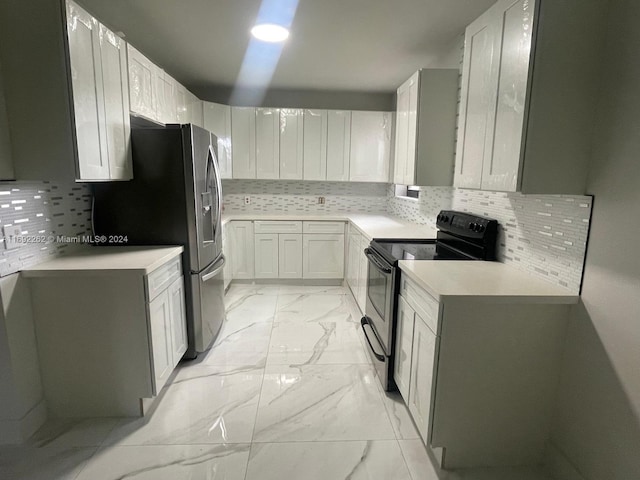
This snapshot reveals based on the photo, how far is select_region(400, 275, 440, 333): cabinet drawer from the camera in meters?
1.54

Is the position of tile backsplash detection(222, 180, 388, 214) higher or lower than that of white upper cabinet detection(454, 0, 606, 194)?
lower

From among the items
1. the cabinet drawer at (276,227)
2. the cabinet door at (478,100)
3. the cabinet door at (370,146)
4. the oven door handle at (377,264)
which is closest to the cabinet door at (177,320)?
the oven door handle at (377,264)

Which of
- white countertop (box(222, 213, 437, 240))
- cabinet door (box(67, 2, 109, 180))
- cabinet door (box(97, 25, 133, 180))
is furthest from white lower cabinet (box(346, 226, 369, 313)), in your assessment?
cabinet door (box(67, 2, 109, 180))

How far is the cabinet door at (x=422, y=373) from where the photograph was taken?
1588mm

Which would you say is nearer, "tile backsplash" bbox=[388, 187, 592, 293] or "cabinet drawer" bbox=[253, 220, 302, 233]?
"tile backsplash" bbox=[388, 187, 592, 293]

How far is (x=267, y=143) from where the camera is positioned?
4141 mm

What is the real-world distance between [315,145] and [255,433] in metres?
3.23

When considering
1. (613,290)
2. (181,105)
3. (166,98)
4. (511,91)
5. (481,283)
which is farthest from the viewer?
(181,105)

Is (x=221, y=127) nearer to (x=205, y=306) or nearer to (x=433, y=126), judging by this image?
(x=205, y=306)

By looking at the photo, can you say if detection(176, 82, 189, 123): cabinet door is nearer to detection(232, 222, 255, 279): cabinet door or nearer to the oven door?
detection(232, 222, 255, 279): cabinet door

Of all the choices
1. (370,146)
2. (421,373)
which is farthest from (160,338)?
(370,146)

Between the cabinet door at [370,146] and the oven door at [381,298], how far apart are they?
6.50ft

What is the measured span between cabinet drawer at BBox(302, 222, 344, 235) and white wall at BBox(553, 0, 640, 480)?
2.80m

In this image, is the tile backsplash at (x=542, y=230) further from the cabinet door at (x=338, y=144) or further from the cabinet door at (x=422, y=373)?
the cabinet door at (x=338, y=144)
